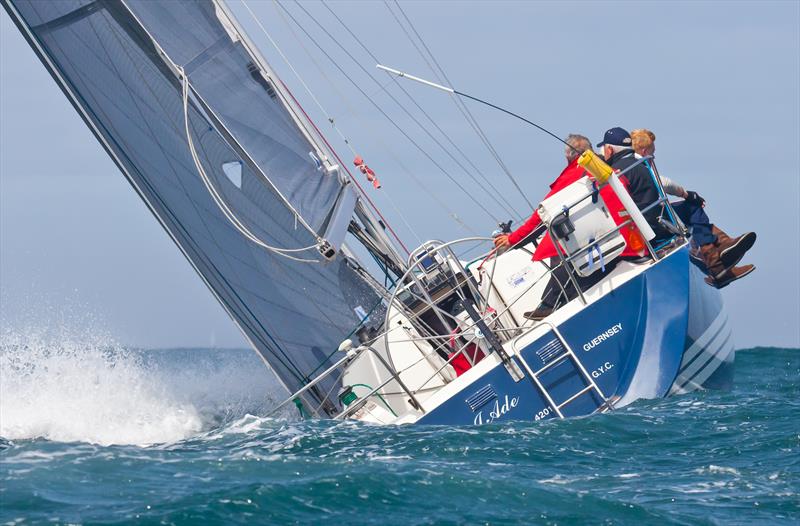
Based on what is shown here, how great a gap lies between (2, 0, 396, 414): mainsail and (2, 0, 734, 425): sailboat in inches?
0.5

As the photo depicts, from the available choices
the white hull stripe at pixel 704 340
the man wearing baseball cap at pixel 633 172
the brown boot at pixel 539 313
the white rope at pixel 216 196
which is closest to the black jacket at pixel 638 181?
the man wearing baseball cap at pixel 633 172

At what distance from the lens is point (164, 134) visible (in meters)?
8.77

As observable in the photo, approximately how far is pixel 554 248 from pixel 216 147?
2.58 metres

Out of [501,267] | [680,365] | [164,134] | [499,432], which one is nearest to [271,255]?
[164,134]

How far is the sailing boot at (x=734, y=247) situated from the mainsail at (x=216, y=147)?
10.9 feet

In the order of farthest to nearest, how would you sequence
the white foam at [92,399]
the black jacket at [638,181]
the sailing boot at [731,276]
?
the sailing boot at [731,276] < the black jacket at [638,181] < the white foam at [92,399]

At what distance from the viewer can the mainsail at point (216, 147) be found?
8.49 meters

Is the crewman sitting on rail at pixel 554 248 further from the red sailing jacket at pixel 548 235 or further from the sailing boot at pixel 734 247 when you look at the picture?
the sailing boot at pixel 734 247

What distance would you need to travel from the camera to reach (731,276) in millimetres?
10250

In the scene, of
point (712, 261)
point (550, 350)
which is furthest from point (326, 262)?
point (712, 261)

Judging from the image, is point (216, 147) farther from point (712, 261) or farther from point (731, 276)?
point (731, 276)

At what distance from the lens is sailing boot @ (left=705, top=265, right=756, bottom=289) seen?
400 inches

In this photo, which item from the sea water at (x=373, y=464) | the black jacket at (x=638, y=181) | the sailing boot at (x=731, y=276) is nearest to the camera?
the sea water at (x=373, y=464)

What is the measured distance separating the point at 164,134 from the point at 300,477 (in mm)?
3511
